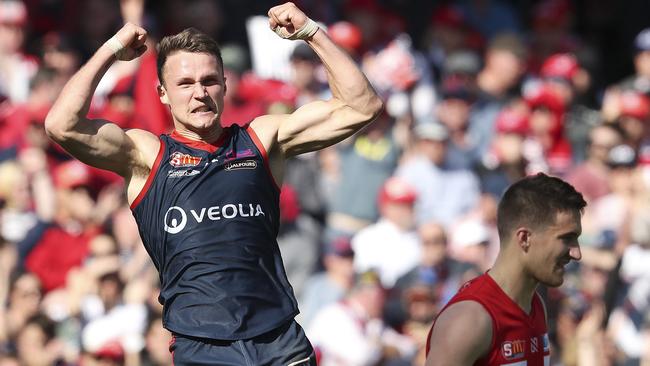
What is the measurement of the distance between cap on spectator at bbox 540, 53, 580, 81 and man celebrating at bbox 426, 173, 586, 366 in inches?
316

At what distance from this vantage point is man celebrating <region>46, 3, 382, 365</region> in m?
6.01

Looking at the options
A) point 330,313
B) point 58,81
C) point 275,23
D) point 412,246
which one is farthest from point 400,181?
point 275,23

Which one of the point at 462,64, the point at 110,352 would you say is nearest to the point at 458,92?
the point at 462,64

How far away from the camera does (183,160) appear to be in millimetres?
6176

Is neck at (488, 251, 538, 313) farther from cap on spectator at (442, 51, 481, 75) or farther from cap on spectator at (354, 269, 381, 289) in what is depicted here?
cap on spectator at (442, 51, 481, 75)

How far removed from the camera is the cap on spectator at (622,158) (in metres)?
12.7

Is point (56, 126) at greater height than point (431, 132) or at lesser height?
lesser

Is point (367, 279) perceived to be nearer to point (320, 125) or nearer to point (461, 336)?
point (320, 125)

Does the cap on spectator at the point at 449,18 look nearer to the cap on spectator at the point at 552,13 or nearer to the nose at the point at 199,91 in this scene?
the cap on spectator at the point at 552,13

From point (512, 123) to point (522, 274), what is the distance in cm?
659

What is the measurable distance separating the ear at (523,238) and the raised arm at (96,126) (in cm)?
163

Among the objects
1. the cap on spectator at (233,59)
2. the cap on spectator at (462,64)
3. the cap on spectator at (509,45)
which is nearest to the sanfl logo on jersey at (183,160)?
the cap on spectator at (233,59)

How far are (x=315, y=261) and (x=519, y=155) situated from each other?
89.3 inches

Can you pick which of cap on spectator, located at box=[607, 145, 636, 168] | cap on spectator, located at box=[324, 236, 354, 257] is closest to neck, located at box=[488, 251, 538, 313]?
cap on spectator, located at box=[324, 236, 354, 257]
